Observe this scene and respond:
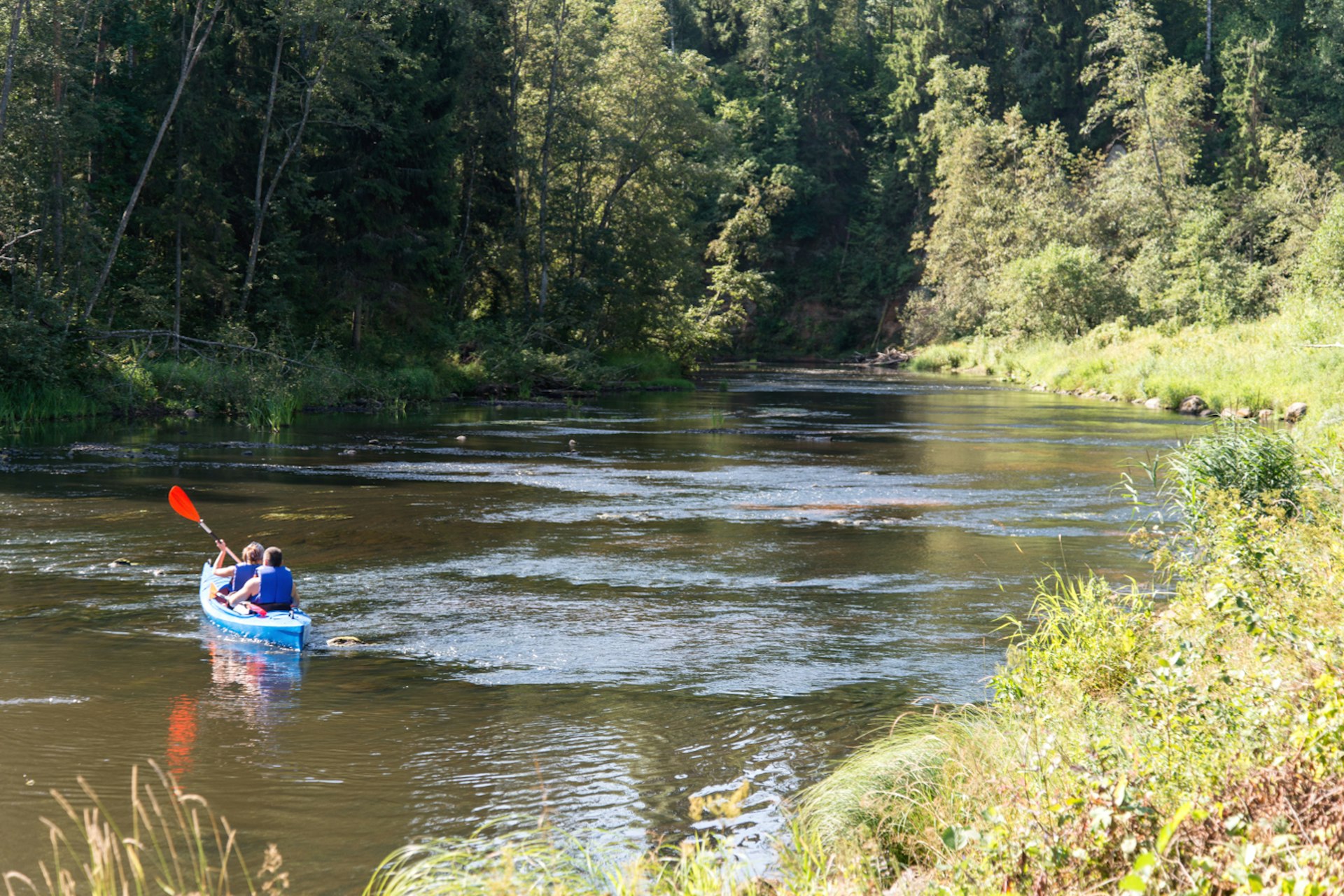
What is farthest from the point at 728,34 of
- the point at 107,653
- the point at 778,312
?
the point at 107,653

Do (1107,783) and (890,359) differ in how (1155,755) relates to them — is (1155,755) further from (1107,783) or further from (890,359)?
(890,359)

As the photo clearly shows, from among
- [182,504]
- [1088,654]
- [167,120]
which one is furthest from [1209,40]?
[1088,654]

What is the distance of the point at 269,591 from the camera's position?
35.2 ft

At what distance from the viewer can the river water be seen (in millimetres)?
7312

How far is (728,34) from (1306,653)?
85.2 meters

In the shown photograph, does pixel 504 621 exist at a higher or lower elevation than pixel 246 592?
lower

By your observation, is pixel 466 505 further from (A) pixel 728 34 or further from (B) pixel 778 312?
(A) pixel 728 34

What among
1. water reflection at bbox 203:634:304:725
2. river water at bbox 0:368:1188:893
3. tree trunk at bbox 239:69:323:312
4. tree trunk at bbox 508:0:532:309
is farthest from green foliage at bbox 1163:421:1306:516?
tree trunk at bbox 508:0:532:309

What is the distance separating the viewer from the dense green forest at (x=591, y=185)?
106 ft

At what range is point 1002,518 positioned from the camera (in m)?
17.2

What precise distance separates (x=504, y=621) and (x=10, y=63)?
20871mm

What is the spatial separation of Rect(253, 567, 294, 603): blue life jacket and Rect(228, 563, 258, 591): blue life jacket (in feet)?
0.94

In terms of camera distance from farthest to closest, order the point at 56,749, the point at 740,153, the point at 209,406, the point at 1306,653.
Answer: the point at 740,153 < the point at 209,406 < the point at 56,749 < the point at 1306,653

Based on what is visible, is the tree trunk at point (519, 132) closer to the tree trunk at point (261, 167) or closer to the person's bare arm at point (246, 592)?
the tree trunk at point (261, 167)
